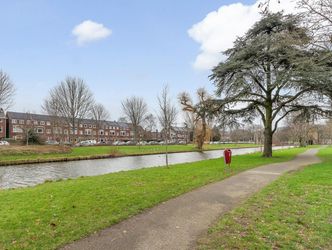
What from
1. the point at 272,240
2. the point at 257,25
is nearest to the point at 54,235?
the point at 272,240

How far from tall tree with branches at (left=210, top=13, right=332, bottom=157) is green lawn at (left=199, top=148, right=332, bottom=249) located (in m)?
11.8

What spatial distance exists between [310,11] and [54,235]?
321 inches

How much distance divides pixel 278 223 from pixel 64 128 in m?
56.1

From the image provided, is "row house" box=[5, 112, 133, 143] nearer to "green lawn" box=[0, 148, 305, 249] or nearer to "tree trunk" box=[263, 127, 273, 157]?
"tree trunk" box=[263, 127, 273, 157]

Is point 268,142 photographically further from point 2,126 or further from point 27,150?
point 2,126

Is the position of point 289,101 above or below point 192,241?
above

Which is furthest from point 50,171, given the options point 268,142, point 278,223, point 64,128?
point 64,128

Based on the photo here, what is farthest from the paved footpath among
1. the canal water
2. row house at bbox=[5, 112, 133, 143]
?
row house at bbox=[5, 112, 133, 143]

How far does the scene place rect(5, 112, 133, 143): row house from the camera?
57059 millimetres

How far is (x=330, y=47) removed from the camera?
28.9 ft

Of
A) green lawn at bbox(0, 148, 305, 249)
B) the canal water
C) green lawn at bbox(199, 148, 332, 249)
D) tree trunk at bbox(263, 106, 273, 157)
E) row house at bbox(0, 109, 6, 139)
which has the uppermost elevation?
row house at bbox(0, 109, 6, 139)

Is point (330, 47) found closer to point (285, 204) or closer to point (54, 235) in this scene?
point (285, 204)

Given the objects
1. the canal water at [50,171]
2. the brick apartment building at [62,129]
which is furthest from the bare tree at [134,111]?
the canal water at [50,171]

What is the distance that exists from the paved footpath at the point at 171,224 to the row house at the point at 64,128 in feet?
155
